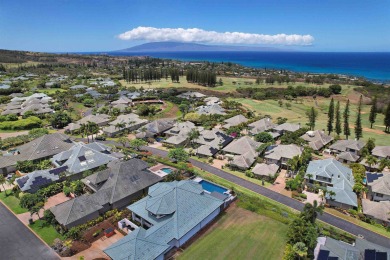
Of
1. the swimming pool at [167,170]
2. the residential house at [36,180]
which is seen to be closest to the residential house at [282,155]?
the swimming pool at [167,170]

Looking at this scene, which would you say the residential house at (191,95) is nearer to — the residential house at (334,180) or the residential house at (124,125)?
the residential house at (124,125)

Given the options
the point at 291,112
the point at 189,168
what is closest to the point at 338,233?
the point at 189,168

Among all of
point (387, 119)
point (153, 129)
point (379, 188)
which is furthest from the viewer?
point (387, 119)

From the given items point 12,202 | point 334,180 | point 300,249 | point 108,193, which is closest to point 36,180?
point 12,202

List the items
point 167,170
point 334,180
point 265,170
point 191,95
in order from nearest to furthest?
point 334,180 → point 265,170 → point 167,170 → point 191,95

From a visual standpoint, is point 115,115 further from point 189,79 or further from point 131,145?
point 189,79

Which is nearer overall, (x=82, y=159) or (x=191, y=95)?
(x=82, y=159)

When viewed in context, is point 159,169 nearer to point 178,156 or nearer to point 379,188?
point 178,156
